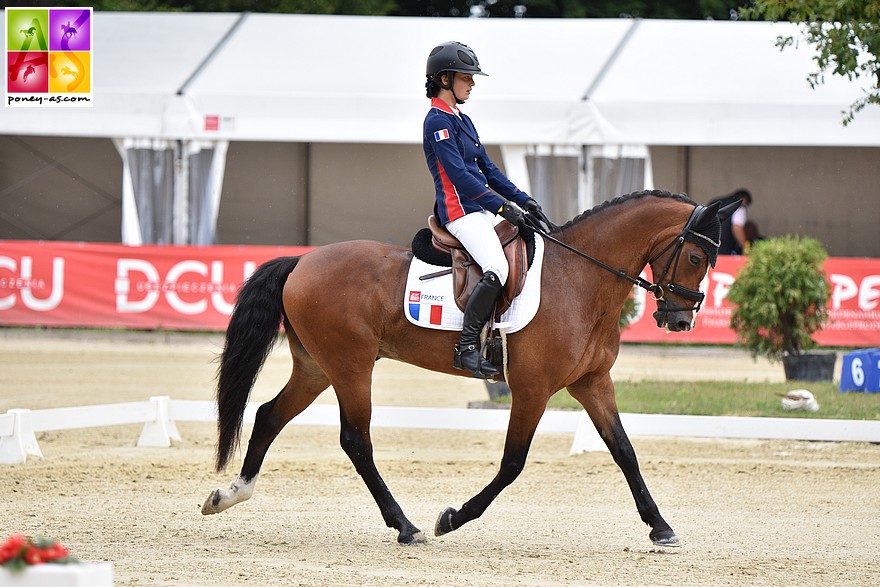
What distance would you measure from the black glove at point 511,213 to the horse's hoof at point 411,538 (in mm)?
1695

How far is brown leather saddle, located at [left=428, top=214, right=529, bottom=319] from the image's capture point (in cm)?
613

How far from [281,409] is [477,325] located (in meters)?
1.34

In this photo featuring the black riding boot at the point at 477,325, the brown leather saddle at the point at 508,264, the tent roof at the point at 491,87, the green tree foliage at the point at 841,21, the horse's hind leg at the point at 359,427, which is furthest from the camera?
the tent roof at the point at 491,87

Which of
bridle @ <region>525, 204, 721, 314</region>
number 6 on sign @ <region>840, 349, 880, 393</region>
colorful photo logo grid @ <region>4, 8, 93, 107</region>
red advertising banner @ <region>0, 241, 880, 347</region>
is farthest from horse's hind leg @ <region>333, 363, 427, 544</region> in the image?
red advertising banner @ <region>0, 241, 880, 347</region>

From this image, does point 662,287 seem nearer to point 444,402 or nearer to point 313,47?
point 444,402

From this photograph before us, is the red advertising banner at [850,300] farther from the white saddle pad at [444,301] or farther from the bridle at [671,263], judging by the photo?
the white saddle pad at [444,301]

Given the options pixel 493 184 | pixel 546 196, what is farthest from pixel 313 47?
pixel 493 184

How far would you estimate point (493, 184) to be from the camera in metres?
6.65

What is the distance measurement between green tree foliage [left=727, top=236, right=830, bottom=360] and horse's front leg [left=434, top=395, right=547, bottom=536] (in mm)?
7489

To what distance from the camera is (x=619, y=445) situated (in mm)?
6215

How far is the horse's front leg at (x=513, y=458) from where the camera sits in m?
6.03

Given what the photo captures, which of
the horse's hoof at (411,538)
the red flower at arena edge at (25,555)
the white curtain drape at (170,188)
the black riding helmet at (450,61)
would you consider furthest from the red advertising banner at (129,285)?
the red flower at arena edge at (25,555)

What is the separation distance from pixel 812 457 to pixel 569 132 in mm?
9160

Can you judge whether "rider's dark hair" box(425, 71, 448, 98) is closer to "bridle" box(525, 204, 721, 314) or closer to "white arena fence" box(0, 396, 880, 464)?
"bridle" box(525, 204, 721, 314)
